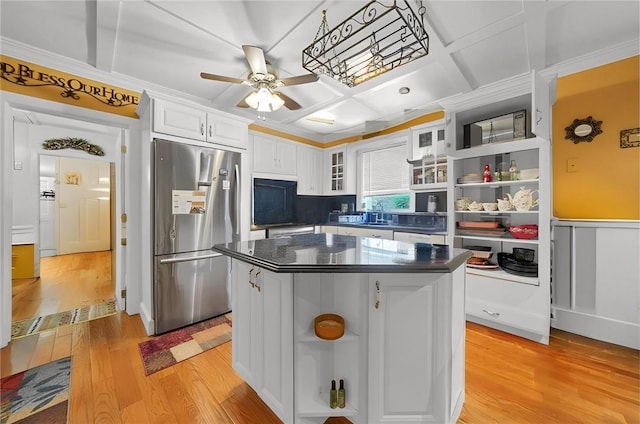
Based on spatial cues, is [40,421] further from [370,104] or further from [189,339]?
[370,104]

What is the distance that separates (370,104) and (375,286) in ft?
9.20

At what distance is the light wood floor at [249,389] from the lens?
1.49 meters

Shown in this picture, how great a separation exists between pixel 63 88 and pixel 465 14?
352 centimetres

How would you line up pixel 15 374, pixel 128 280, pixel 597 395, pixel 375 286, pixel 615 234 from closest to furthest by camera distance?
1. pixel 375 286
2. pixel 597 395
3. pixel 15 374
4. pixel 615 234
5. pixel 128 280

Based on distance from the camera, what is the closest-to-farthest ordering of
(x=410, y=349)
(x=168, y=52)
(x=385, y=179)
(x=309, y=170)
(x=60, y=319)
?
1. (x=410, y=349)
2. (x=168, y=52)
3. (x=60, y=319)
4. (x=385, y=179)
5. (x=309, y=170)

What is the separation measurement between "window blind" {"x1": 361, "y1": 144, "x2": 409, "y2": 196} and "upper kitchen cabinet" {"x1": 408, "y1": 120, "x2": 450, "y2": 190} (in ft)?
1.56

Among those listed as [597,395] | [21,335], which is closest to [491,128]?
[597,395]

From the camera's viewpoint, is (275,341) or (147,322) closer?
(275,341)

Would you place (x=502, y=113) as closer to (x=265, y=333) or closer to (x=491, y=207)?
(x=491, y=207)

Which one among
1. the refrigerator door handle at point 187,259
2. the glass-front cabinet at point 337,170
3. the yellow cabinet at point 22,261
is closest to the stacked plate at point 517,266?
the glass-front cabinet at point 337,170

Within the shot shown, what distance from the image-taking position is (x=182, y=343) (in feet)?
7.48

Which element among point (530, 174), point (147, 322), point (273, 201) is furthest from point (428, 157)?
point (147, 322)

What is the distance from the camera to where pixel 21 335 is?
234 cm

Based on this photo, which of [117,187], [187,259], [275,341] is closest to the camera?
[275,341]
